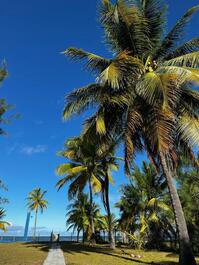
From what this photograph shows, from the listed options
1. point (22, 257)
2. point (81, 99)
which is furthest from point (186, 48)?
point (22, 257)

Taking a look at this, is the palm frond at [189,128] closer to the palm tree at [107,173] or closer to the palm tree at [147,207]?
the palm tree at [107,173]

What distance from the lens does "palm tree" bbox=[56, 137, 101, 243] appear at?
23.6m

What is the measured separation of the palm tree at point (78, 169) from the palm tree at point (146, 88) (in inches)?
433

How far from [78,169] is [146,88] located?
51.6ft

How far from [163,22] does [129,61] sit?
2777 millimetres

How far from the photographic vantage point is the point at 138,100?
1126 cm

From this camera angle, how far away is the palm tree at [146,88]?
390 inches

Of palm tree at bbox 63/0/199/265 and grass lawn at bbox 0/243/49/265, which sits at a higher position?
palm tree at bbox 63/0/199/265

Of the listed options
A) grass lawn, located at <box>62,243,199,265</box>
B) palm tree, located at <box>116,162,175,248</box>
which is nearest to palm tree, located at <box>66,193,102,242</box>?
palm tree, located at <box>116,162,175,248</box>

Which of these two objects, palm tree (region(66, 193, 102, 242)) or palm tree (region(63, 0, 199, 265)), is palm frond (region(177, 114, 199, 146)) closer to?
palm tree (region(63, 0, 199, 265))

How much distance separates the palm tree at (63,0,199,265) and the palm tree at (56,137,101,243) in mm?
11001

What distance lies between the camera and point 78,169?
24.5 meters

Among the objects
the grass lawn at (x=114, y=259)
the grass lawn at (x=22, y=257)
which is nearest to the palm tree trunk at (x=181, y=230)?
the grass lawn at (x=114, y=259)

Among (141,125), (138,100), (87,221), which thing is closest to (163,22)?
(138,100)
